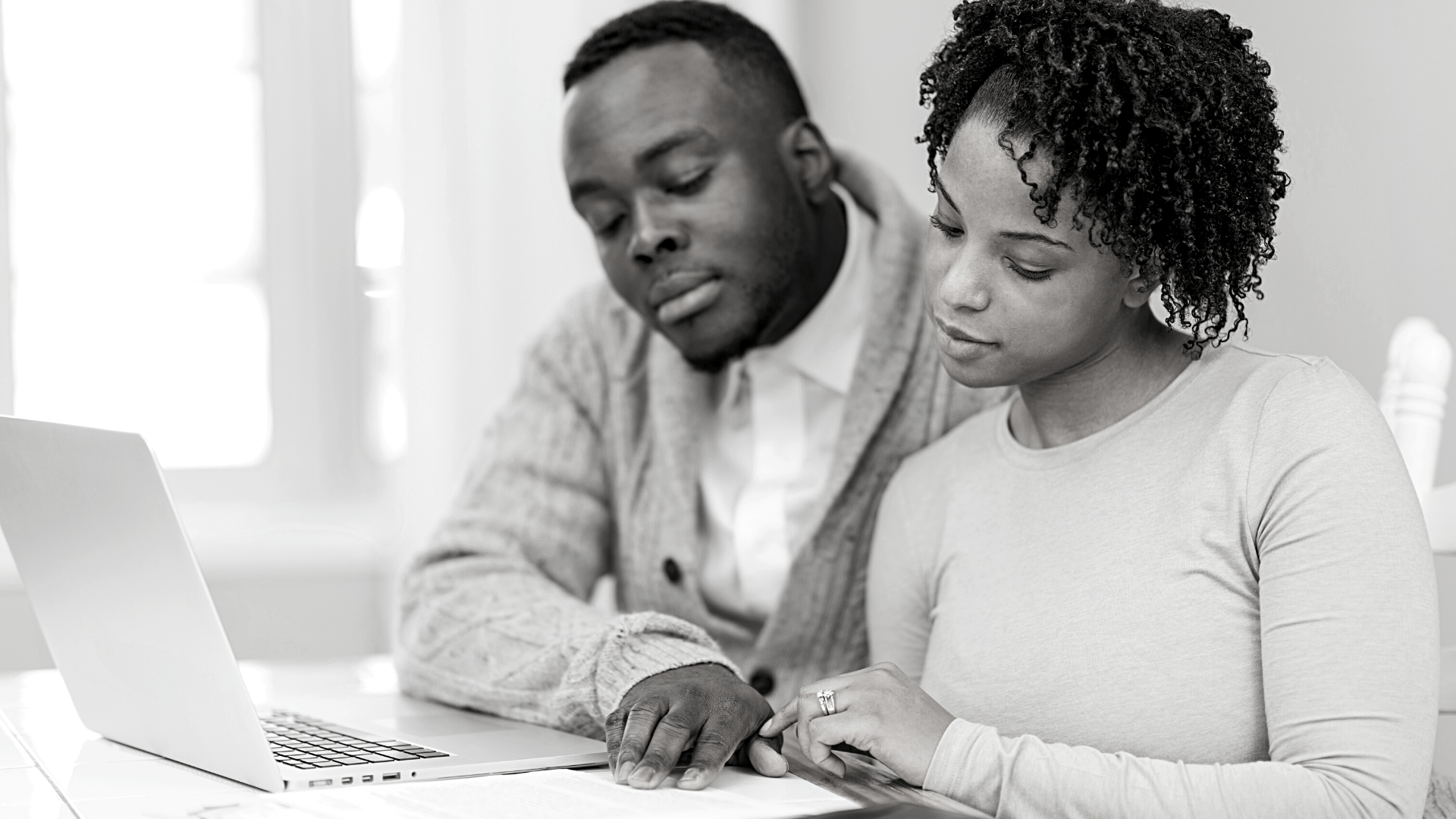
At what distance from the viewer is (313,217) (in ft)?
7.80

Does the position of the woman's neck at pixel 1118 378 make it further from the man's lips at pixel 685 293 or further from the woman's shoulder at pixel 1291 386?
the man's lips at pixel 685 293

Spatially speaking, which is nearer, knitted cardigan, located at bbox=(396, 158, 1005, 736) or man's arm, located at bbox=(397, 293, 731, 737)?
man's arm, located at bbox=(397, 293, 731, 737)

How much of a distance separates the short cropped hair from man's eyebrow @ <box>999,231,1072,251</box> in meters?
0.48

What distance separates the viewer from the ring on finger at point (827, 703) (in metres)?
0.90

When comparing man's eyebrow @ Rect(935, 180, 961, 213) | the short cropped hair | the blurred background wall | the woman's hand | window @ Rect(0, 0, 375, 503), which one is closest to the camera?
the woman's hand

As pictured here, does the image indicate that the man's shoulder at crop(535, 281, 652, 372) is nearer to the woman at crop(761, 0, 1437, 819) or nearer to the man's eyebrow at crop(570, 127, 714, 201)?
the man's eyebrow at crop(570, 127, 714, 201)

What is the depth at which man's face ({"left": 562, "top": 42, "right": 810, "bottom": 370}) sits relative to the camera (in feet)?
4.20

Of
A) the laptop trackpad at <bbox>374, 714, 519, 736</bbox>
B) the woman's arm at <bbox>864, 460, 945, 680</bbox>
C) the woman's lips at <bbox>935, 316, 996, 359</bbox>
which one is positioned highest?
the woman's lips at <bbox>935, 316, 996, 359</bbox>

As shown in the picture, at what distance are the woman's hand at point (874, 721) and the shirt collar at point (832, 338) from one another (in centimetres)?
53

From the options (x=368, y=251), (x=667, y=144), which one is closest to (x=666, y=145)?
(x=667, y=144)

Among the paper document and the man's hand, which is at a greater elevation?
the man's hand

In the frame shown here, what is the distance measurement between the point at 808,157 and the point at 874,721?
2.17 feet

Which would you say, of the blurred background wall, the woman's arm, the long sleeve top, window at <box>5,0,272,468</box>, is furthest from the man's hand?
window at <box>5,0,272,468</box>

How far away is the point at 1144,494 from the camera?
97 cm
